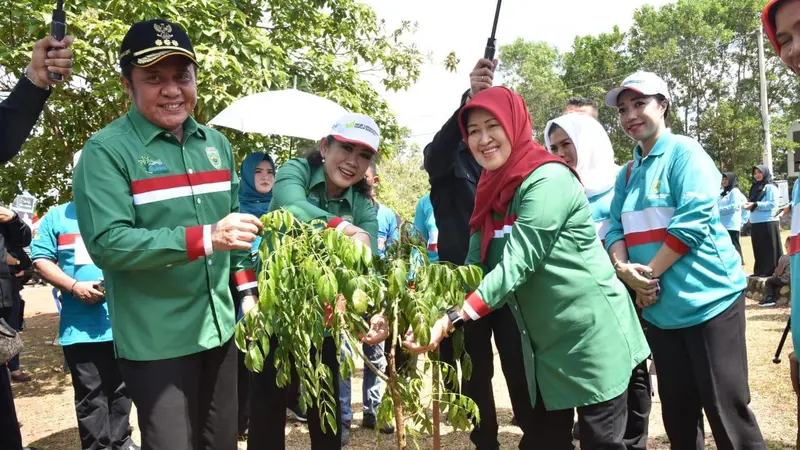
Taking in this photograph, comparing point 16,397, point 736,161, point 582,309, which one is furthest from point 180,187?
point 736,161

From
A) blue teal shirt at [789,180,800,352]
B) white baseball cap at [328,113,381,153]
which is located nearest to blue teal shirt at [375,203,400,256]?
white baseball cap at [328,113,381,153]

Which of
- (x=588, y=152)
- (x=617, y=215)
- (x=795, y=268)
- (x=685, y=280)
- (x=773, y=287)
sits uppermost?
(x=588, y=152)

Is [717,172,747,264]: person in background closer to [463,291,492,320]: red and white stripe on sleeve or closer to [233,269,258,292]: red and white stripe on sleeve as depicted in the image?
[463,291,492,320]: red and white stripe on sleeve

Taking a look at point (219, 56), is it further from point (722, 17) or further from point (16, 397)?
point (722, 17)

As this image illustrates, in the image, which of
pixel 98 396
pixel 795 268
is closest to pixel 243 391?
pixel 98 396

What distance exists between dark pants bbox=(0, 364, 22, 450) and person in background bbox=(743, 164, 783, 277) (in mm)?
11919

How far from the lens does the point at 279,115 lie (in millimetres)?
5516

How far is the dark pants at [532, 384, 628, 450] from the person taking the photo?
2607 millimetres

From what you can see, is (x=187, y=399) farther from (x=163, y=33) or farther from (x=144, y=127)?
(x=163, y=33)

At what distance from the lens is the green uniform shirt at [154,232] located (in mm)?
2232

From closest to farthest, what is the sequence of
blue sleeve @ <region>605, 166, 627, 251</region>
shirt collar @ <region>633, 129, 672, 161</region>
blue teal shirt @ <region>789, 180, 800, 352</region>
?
blue teal shirt @ <region>789, 180, 800, 352</region> → shirt collar @ <region>633, 129, 672, 161</region> → blue sleeve @ <region>605, 166, 627, 251</region>

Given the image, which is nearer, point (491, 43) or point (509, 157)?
point (509, 157)

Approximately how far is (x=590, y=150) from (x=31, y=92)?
3274mm

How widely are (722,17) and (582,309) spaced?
45608mm
